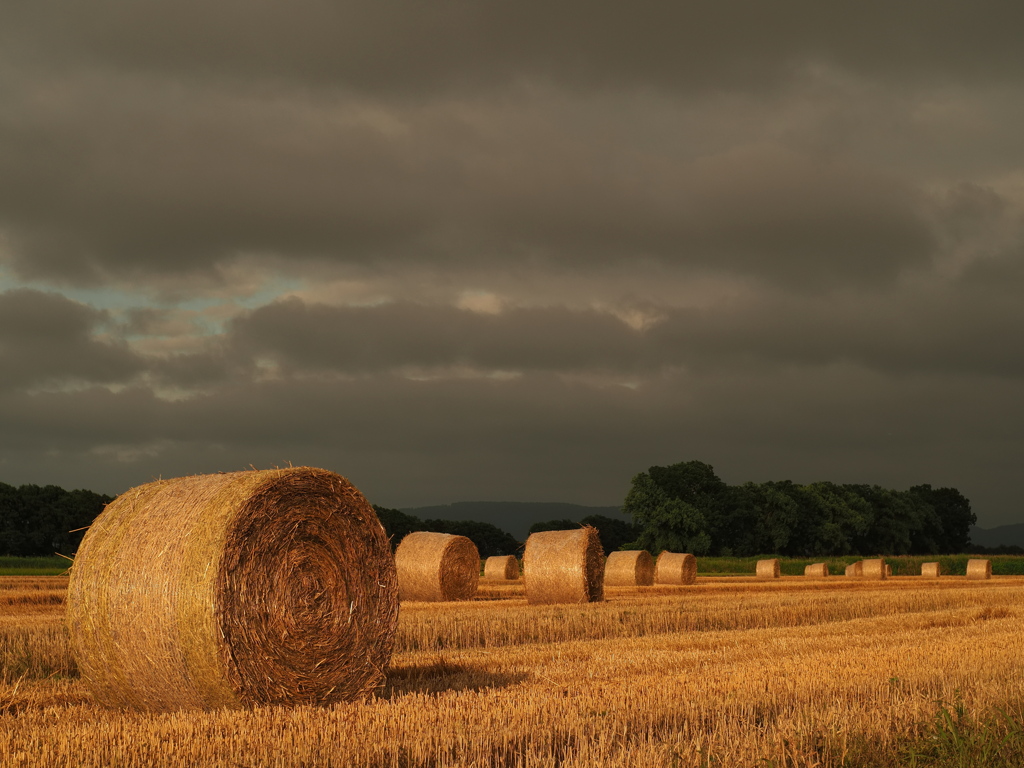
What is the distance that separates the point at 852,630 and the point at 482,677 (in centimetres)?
715

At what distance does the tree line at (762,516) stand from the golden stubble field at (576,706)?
56477mm

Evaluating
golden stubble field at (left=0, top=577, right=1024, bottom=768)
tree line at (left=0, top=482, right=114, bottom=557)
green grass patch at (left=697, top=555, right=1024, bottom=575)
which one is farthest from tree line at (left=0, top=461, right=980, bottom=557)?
golden stubble field at (left=0, top=577, right=1024, bottom=768)

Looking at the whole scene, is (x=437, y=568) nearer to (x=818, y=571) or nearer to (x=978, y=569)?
(x=818, y=571)

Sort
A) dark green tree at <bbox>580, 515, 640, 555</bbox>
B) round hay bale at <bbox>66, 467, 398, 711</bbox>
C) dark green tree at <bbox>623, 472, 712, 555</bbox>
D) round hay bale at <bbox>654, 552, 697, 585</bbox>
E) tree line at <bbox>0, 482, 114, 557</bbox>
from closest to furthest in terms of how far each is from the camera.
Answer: round hay bale at <bbox>66, 467, 398, 711</bbox>, round hay bale at <bbox>654, 552, 697, 585</bbox>, tree line at <bbox>0, 482, 114, 557</bbox>, dark green tree at <bbox>623, 472, 712, 555</bbox>, dark green tree at <bbox>580, 515, 640, 555</bbox>

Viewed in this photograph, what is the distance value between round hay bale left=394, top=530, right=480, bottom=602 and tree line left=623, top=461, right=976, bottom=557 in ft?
153

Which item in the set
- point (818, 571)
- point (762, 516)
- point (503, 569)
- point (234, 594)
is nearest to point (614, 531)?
point (762, 516)

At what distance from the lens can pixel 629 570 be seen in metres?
31.1

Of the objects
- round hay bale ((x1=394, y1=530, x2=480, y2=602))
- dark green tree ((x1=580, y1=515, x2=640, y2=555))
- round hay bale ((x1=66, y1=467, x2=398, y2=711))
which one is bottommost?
dark green tree ((x1=580, y1=515, x2=640, y2=555))

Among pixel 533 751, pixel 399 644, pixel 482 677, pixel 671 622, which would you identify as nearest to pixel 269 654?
pixel 482 677

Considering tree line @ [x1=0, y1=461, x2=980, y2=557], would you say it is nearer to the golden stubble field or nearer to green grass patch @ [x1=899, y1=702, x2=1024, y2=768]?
the golden stubble field

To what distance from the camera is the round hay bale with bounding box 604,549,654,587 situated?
31016mm

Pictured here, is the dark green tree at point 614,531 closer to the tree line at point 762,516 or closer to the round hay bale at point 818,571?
the tree line at point 762,516

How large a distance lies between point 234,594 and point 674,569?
28.2m

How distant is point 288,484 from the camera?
8562 millimetres
